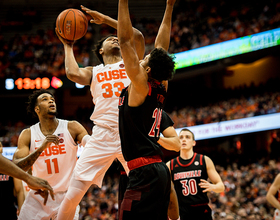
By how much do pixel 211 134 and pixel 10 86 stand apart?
405 inches

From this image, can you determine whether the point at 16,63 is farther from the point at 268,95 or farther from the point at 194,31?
the point at 268,95

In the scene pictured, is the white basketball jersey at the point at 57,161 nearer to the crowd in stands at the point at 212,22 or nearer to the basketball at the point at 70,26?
the basketball at the point at 70,26

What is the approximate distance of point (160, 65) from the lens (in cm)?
307

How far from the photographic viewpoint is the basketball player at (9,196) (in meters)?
5.19

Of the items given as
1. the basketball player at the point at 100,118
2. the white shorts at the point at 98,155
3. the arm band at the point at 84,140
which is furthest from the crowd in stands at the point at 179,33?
the white shorts at the point at 98,155

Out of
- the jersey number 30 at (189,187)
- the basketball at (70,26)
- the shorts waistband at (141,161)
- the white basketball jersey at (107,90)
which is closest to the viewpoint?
the shorts waistband at (141,161)

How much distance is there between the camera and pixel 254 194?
37.8 feet

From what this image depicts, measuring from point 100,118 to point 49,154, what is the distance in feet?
3.52

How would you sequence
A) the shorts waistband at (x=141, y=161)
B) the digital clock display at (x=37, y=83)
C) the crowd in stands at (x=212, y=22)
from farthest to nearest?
the digital clock display at (x=37, y=83) → the crowd in stands at (x=212, y=22) → the shorts waistband at (x=141, y=161)

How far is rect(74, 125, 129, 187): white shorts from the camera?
147 inches

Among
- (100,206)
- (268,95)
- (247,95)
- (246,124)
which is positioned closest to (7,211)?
(100,206)

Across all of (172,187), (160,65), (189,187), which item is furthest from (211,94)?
(160,65)

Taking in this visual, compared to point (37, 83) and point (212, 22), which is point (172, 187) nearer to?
point (37, 83)

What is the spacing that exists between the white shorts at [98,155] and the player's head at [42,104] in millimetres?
1201
